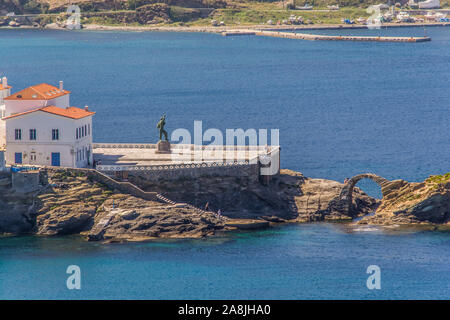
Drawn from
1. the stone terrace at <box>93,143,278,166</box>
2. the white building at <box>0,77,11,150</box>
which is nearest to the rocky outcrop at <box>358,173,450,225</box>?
the stone terrace at <box>93,143,278,166</box>

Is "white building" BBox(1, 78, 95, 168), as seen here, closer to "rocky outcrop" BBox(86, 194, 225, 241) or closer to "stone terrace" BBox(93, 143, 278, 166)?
"stone terrace" BBox(93, 143, 278, 166)

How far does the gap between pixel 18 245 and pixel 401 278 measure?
113ft

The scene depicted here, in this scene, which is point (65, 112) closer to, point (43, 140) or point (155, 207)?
point (43, 140)

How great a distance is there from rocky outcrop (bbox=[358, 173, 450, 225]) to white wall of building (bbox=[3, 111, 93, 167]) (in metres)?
29.2

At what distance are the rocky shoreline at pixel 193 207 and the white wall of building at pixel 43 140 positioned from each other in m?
2.77

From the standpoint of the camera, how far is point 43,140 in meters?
103

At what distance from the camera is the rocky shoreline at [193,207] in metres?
97.9

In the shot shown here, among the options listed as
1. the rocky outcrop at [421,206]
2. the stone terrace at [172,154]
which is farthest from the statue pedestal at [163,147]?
the rocky outcrop at [421,206]

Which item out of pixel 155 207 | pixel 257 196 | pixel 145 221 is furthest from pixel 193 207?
pixel 257 196

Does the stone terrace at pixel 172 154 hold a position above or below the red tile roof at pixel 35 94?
below

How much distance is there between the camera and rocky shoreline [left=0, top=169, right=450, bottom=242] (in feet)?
321

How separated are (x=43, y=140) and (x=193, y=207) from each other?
16273 millimetres

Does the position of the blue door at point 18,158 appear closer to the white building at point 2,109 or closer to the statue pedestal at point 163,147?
the white building at point 2,109
